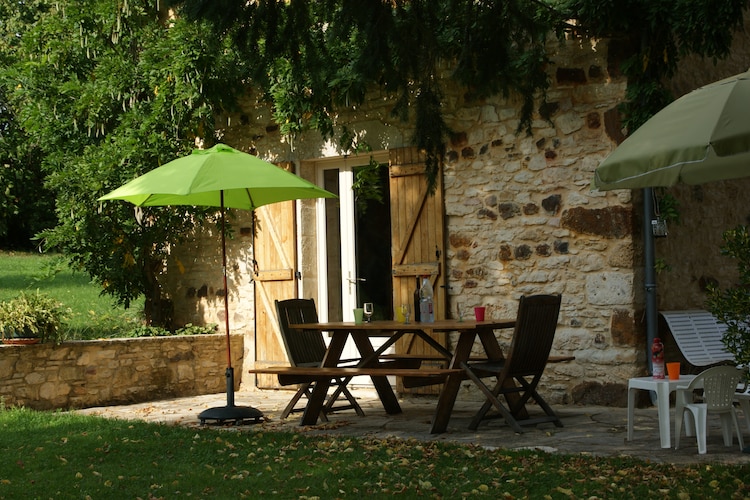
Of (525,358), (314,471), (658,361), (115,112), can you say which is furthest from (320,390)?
(115,112)

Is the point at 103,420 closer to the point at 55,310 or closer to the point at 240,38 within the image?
the point at 55,310

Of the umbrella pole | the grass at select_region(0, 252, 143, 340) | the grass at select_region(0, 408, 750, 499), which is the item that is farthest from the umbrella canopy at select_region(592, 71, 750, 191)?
the grass at select_region(0, 252, 143, 340)

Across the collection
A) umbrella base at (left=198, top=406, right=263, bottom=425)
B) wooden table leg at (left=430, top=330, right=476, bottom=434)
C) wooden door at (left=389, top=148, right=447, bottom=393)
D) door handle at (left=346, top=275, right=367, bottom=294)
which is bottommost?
umbrella base at (left=198, top=406, right=263, bottom=425)

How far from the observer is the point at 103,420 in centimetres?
704

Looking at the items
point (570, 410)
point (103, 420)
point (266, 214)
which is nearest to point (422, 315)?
point (570, 410)

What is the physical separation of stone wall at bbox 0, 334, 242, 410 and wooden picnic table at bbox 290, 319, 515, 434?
2396mm

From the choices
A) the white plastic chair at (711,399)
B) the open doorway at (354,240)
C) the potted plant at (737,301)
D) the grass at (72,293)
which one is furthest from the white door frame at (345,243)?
the potted plant at (737,301)

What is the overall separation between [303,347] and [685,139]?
3.74 metres

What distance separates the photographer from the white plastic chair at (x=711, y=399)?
Result: 5234mm

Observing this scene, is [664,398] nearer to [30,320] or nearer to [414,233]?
[414,233]

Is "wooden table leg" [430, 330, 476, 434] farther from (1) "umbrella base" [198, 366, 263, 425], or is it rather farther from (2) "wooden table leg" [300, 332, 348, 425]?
(1) "umbrella base" [198, 366, 263, 425]

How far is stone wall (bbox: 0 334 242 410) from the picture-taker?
26.1ft

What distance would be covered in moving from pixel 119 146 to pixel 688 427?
5989mm

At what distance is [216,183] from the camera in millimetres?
6426
